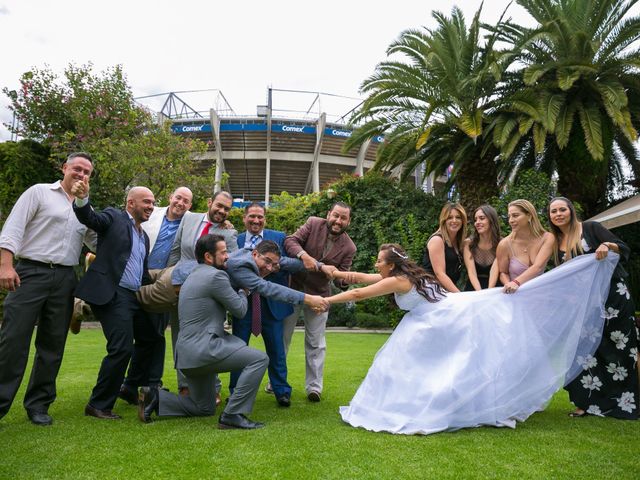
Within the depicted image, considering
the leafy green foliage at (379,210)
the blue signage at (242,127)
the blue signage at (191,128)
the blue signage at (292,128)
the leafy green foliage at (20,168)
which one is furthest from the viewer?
the blue signage at (292,128)

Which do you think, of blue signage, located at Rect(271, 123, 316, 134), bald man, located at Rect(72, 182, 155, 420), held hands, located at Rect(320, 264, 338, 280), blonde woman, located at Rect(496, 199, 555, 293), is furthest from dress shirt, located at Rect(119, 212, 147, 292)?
blue signage, located at Rect(271, 123, 316, 134)

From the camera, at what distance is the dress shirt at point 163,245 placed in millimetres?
5273

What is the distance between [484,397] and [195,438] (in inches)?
87.6

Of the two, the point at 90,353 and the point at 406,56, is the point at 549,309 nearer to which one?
the point at 90,353

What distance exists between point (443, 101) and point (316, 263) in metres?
8.90

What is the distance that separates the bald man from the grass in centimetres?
30

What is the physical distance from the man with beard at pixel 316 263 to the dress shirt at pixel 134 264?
4.85 ft

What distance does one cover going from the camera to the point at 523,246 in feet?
16.6

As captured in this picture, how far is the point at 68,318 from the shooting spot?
14.3ft

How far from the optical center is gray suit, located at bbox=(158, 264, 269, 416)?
4.03 m

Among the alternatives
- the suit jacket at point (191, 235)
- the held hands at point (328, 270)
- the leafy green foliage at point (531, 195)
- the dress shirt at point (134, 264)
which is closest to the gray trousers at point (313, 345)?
Answer: the held hands at point (328, 270)

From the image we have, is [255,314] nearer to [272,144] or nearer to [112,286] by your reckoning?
[112,286]

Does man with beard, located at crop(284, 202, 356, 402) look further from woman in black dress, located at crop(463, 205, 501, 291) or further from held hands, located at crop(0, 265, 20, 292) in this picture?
held hands, located at crop(0, 265, 20, 292)

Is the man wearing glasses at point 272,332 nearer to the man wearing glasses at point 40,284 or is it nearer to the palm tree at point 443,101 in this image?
the man wearing glasses at point 40,284
